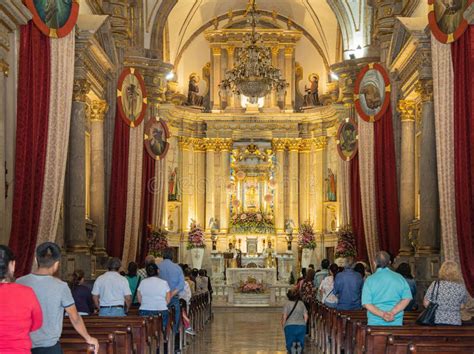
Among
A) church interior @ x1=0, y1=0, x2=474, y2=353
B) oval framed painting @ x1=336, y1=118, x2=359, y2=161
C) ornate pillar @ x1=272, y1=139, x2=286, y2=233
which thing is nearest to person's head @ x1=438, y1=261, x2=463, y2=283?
church interior @ x1=0, y1=0, x2=474, y2=353

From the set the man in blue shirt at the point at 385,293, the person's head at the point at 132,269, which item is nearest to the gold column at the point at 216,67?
the person's head at the point at 132,269

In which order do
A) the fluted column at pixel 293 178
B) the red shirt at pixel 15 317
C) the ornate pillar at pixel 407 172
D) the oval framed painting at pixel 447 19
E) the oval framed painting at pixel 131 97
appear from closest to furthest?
1. the red shirt at pixel 15 317
2. the oval framed painting at pixel 447 19
3. the ornate pillar at pixel 407 172
4. the oval framed painting at pixel 131 97
5. the fluted column at pixel 293 178

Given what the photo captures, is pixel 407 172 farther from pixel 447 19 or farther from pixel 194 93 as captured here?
pixel 194 93

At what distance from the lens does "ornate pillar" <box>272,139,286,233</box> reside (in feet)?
117

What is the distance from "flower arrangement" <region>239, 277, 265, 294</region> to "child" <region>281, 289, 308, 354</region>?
15578mm

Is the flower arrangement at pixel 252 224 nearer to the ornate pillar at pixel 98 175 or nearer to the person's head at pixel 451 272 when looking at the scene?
the ornate pillar at pixel 98 175

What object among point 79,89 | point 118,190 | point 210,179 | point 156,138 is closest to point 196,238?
point 210,179

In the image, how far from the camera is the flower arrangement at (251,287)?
2997 cm

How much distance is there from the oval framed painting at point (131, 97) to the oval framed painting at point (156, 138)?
5.10 ft

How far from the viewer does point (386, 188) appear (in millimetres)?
21828

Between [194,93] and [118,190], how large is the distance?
14608mm

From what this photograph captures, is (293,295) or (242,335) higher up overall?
(293,295)

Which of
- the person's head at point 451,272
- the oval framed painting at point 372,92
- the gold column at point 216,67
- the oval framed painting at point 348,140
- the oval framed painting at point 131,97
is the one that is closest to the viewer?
the person's head at point 451,272

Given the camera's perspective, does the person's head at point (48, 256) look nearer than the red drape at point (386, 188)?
Yes
